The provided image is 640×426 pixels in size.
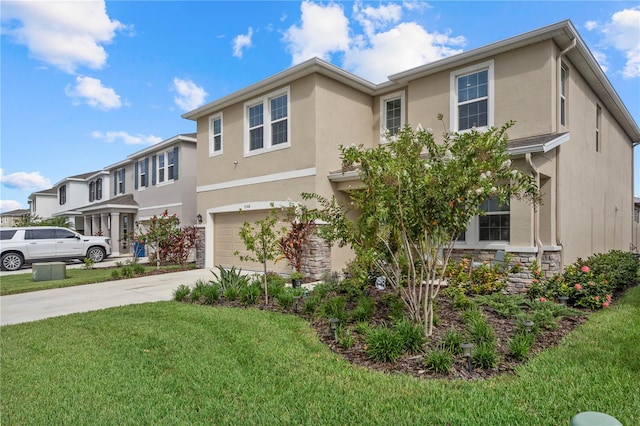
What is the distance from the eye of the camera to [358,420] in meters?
3.07

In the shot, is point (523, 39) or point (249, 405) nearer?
point (249, 405)

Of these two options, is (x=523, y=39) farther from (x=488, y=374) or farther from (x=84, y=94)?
(x=84, y=94)

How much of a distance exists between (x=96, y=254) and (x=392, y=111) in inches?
620

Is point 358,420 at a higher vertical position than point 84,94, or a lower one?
lower

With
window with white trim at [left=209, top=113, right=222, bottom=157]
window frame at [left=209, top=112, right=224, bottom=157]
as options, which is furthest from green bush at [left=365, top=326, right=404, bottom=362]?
window with white trim at [left=209, top=113, right=222, bottom=157]

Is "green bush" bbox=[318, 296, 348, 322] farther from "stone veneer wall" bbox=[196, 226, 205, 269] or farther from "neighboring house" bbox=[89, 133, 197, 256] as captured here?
"neighboring house" bbox=[89, 133, 197, 256]

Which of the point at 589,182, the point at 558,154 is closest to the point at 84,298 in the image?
the point at 558,154

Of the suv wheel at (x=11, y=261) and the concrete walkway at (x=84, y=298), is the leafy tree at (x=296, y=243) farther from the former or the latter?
the suv wheel at (x=11, y=261)

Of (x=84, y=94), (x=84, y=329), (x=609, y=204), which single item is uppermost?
(x=84, y=94)

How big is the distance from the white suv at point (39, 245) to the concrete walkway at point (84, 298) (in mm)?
7456

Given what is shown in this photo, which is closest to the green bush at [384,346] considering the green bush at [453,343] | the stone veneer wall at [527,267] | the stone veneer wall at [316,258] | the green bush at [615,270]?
the green bush at [453,343]

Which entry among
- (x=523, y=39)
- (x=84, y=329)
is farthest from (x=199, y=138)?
(x=523, y=39)

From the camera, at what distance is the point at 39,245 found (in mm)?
16469

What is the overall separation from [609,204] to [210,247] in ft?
51.4
